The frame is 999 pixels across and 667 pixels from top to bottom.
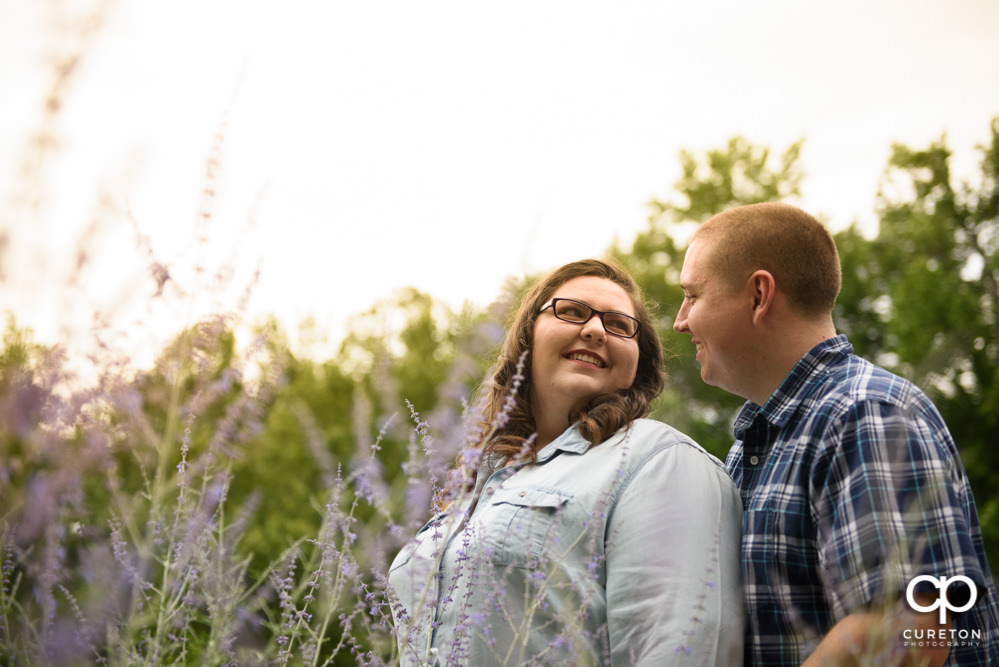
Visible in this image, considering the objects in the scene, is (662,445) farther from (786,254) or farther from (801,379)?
(786,254)

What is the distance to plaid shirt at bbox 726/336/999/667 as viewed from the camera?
1.90 meters

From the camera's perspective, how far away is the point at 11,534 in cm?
125

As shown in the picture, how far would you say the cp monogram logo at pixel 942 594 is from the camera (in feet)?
5.97

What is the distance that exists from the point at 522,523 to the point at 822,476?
897 mm

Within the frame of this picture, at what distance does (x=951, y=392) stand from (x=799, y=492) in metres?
15.4

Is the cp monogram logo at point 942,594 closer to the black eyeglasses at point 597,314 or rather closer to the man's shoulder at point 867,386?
the man's shoulder at point 867,386

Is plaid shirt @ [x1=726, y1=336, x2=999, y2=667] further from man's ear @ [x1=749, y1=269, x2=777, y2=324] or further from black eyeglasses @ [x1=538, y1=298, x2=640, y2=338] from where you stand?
black eyeglasses @ [x1=538, y1=298, x2=640, y2=338]

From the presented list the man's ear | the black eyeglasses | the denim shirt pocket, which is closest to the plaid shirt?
the man's ear

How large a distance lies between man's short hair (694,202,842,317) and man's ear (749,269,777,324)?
0.09ft

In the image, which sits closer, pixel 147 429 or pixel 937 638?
pixel 147 429

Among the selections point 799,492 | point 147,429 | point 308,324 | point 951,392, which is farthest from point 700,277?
point 308,324

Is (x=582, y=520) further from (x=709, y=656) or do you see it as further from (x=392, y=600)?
(x=392, y=600)

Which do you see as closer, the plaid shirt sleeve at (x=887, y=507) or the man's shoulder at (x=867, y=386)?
the plaid shirt sleeve at (x=887, y=507)

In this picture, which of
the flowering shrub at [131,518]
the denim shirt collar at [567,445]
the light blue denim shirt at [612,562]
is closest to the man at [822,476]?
the light blue denim shirt at [612,562]
